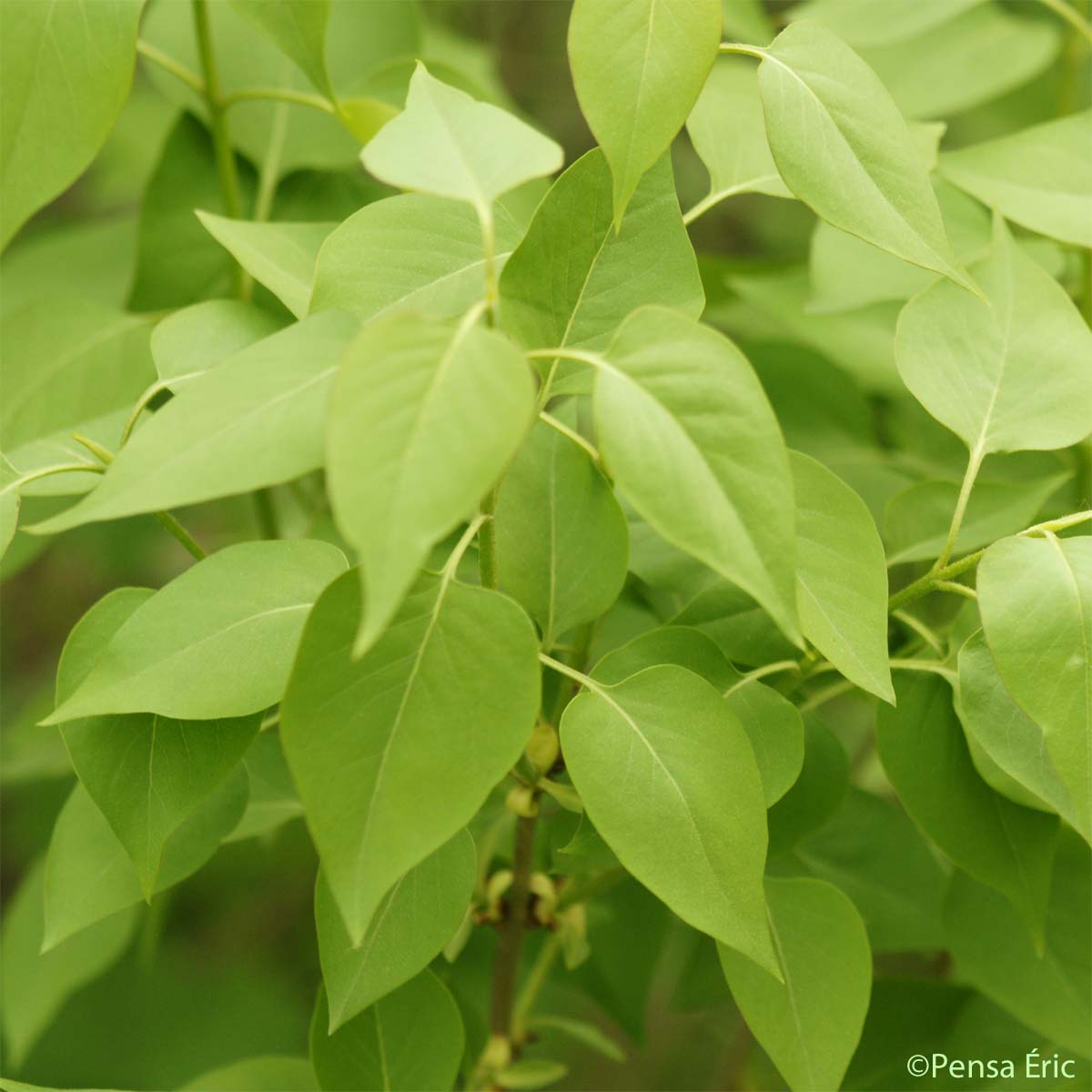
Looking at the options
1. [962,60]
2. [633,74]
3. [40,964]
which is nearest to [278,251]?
[633,74]

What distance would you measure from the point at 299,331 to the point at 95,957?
372 millimetres

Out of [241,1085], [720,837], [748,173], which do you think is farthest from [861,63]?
[241,1085]

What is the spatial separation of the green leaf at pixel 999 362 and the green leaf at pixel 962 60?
29cm

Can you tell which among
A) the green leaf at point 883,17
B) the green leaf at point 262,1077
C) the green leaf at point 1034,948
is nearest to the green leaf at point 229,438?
the green leaf at point 262,1077

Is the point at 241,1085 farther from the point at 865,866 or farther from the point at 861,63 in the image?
the point at 861,63

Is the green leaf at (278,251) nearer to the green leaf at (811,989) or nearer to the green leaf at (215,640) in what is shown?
the green leaf at (215,640)

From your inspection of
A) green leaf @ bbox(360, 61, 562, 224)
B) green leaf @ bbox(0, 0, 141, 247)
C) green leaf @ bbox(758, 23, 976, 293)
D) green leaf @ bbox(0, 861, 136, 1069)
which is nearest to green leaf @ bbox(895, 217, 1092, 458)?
green leaf @ bbox(758, 23, 976, 293)

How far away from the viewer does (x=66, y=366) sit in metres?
0.53

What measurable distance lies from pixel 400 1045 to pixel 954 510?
265 millimetres

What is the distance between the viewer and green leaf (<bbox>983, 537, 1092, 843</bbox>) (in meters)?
0.30

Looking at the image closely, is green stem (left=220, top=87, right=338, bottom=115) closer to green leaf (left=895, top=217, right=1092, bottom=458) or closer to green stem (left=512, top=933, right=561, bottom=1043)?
green leaf (left=895, top=217, right=1092, bottom=458)

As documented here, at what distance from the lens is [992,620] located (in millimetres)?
302

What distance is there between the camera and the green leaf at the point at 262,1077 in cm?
41

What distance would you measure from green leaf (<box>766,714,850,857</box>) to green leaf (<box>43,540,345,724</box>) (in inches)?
6.9
